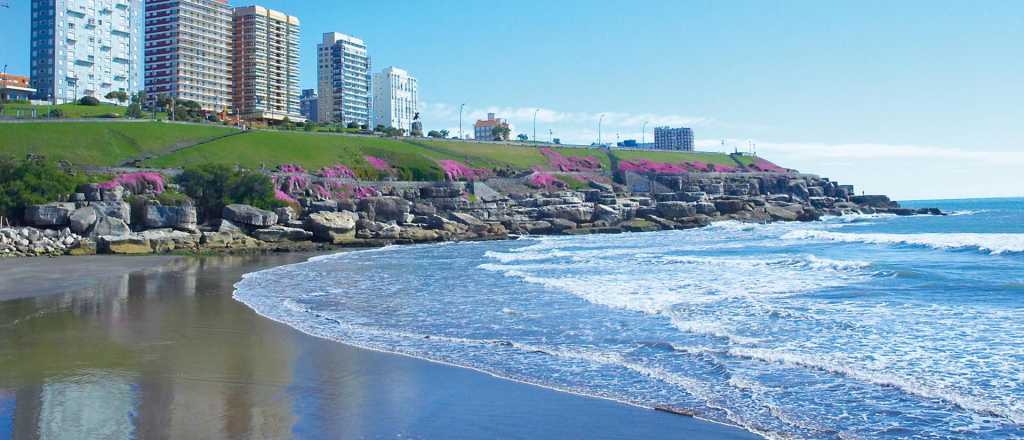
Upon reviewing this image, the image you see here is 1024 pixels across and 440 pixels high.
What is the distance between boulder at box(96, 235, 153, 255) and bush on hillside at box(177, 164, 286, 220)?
9.43m

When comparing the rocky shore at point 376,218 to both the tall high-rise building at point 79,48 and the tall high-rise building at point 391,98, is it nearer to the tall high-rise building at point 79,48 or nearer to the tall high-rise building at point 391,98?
the tall high-rise building at point 79,48

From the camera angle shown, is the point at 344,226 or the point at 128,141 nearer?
the point at 344,226

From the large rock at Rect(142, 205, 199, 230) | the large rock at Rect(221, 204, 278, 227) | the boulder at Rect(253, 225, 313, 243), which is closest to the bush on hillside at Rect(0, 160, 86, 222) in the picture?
the large rock at Rect(142, 205, 199, 230)

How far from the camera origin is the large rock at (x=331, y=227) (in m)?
46.0

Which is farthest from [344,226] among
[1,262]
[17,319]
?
[17,319]

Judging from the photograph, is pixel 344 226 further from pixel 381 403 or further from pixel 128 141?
pixel 381 403

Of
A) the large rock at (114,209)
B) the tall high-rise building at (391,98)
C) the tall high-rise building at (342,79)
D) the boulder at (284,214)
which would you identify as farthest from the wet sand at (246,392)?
the tall high-rise building at (391,98)

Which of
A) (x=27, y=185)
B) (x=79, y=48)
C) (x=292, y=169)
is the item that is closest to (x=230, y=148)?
(x=292, y=169)

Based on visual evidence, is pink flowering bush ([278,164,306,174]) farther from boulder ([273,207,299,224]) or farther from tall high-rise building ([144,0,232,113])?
tall high-rise building ([144,0,232,113])

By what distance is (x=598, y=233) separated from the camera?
191 feet

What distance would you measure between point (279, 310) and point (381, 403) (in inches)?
400

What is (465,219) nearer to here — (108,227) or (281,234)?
(281,234)

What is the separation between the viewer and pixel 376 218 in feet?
176

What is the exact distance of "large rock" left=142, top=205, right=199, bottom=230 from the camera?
142ft
